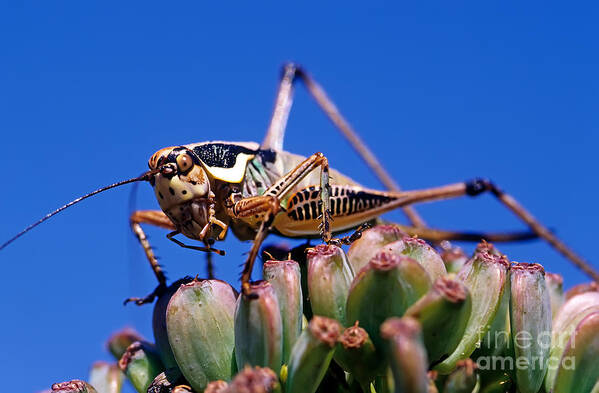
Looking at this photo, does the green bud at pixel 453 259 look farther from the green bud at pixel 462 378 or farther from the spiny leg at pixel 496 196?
the green bud at pixel 462 378

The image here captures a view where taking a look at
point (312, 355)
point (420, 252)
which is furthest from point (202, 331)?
point (420, 252)

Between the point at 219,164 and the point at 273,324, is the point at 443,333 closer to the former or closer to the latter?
A: the point at 273,324

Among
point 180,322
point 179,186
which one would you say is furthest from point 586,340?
point 179,186

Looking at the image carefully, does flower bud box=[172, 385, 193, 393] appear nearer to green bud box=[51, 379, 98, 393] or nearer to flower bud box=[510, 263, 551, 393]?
green bud box=[51, 379, 98, 393]

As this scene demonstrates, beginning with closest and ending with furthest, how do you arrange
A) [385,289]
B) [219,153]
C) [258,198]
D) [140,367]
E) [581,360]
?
[385,289]
[581,360]
[140,367]
[258,198]
[219,153]

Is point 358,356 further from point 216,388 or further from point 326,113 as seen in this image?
point 326,113

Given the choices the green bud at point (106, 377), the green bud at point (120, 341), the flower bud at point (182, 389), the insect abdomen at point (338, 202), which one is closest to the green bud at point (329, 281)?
the flower bud at point (182, 389)
